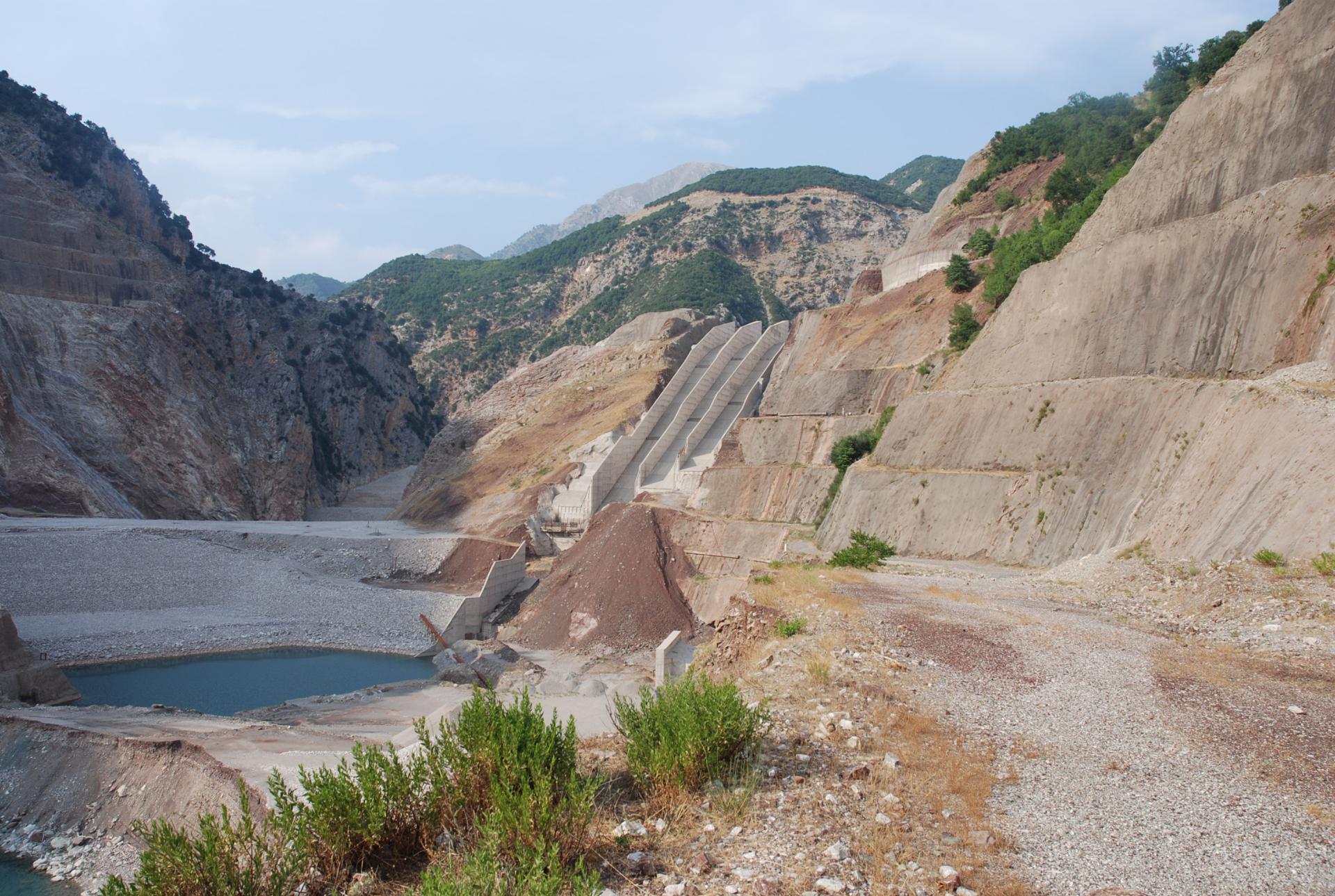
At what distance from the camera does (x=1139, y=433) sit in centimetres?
1853

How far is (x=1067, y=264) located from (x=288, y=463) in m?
47.7

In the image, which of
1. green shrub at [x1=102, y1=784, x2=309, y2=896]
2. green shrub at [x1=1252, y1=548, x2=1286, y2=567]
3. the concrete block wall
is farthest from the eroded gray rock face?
green shrub at [x1=1252, y1=548, x2=1286, y2=567]

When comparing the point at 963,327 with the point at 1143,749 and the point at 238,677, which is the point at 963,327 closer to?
the point at 1143,749

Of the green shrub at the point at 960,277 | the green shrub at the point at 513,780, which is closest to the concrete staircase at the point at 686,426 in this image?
the green shrub at the point at 960,277

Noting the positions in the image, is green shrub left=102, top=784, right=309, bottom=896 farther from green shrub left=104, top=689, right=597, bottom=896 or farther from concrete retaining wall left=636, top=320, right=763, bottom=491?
concrete retaining wall left=636, top=320, right=763, bottom=491

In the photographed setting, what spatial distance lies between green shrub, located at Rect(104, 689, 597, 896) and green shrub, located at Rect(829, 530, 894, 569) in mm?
14930

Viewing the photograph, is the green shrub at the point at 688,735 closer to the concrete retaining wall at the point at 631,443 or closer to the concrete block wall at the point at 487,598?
the concrete block wall at the point at 487,598

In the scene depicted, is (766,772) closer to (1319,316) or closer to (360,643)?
(1319,316)

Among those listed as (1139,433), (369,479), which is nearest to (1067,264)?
(1139,433)

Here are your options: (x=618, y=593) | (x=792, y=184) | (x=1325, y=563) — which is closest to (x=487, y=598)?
(x=618, y=593)

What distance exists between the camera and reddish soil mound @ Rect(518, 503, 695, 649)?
2636 cm

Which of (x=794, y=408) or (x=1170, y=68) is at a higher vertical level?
(x=1170, y=68)

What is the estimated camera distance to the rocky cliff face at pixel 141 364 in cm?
4422

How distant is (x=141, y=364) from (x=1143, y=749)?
54.6 metres
